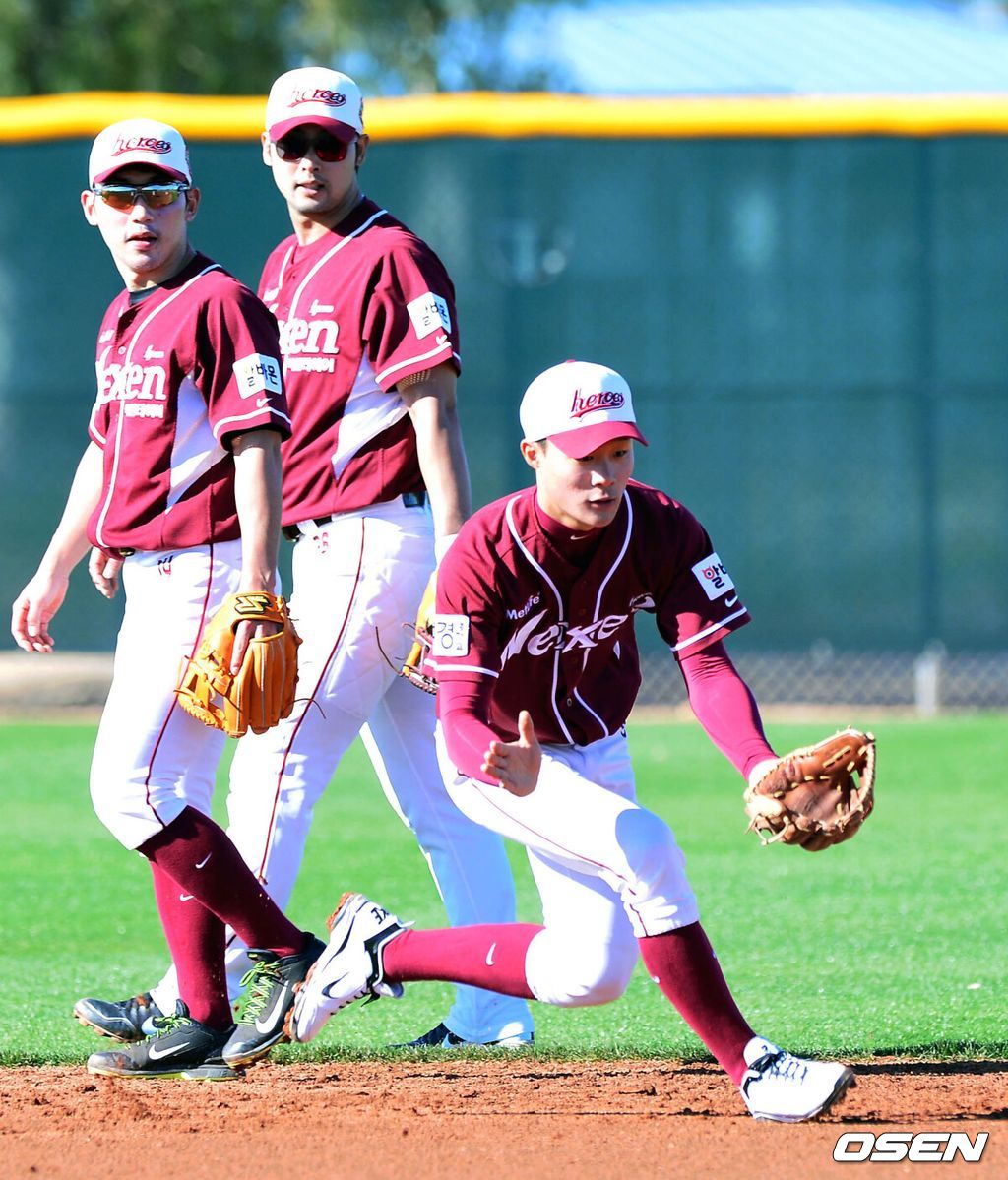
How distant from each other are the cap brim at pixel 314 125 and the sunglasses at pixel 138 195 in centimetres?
35

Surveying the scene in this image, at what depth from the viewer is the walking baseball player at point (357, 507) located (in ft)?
13.6

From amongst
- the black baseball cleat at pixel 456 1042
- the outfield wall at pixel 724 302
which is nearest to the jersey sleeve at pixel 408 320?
the black baseball cleat at pixel 456 1042

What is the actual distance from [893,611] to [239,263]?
4293 millimetres

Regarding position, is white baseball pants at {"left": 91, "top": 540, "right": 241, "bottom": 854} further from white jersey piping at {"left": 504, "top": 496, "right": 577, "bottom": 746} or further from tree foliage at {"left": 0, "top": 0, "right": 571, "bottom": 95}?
tree foliage at {"left": 0, "top": 0, "right": 571, "bottom": 95}

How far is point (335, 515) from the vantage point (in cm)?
425

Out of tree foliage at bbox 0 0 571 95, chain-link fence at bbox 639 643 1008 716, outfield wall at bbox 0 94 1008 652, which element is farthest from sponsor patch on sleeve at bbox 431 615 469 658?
tree foliage at bbox 0 0 571 95

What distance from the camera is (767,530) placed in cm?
1074

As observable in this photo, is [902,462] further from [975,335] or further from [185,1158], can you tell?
[185,1158]

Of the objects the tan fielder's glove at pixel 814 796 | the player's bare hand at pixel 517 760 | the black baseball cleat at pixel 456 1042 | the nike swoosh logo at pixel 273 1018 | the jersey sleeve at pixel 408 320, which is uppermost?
the jersey sleeve at pixel 408 320

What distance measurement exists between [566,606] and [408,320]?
34.9 inches

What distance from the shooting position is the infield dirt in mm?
3271

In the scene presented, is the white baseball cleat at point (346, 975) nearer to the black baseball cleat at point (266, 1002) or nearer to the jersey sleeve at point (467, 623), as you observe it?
the black baseball cleat at point (266, 1002)

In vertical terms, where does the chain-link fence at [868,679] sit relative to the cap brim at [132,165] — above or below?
below

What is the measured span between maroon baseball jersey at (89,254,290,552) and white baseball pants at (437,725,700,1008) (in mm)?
751
